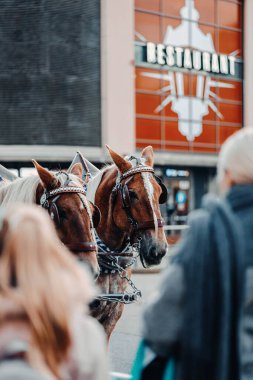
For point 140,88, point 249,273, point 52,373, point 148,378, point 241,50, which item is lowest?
point 148,378

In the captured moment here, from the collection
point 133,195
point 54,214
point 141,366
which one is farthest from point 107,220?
point 141,366

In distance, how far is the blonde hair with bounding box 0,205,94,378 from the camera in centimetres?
205

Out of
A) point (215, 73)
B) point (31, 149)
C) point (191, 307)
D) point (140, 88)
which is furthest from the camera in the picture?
point (215, 73)

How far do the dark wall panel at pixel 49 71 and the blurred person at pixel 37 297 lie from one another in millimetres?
24933

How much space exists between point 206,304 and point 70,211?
280cm

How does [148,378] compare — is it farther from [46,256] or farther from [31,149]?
[31,149]

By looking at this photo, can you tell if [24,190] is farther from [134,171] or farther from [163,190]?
[163,190]

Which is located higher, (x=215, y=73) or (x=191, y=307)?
(x=215, y=73)

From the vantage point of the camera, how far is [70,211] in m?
5.15

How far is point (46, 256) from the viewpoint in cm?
210

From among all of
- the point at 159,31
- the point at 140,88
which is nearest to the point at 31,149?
the point at 140,88

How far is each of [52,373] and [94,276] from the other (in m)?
2.81

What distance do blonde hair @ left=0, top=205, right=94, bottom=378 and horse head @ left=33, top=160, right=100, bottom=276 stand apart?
2771 millimetres

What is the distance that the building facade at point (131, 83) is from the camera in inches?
1052
